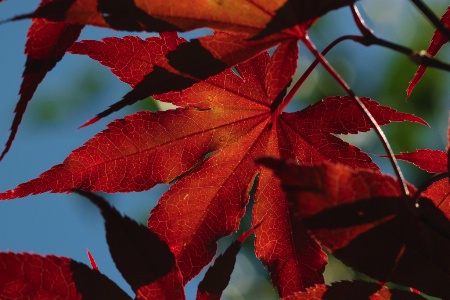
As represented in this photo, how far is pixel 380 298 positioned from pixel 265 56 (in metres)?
0.44

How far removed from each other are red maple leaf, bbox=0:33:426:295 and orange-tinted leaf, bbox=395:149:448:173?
0.05m

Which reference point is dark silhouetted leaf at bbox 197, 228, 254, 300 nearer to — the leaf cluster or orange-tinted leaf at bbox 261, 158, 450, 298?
the leaf cluster

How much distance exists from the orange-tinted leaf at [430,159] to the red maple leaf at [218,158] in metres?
0.05

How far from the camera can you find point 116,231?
1.99 ft

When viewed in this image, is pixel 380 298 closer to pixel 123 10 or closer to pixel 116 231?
pixel 116 231

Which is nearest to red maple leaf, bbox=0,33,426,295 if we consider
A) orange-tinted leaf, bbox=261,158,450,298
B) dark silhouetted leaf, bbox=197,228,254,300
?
dark silhouetted leaf, bbox=197,228,254,300

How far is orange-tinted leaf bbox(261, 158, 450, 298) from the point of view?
466 millimetres

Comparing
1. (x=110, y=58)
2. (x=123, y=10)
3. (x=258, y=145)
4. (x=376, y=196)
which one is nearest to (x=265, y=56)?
(x=258, y=145)

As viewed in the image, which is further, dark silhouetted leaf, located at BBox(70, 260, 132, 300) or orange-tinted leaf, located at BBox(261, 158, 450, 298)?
dark silhouetted leaf, located at BBox(70, 260, 132, 300)

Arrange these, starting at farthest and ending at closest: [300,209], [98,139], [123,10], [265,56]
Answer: [265,56]
[98,139]
[123,10]
[300,209]

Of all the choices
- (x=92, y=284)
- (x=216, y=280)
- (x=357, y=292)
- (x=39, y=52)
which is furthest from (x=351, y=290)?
(x=39, y=52)

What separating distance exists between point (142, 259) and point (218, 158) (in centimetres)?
33

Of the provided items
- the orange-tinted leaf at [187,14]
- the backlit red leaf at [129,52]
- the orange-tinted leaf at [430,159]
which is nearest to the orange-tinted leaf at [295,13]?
the orange-tinted leaf at [187,14]

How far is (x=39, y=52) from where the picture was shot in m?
0.64
